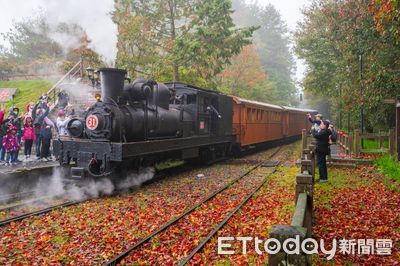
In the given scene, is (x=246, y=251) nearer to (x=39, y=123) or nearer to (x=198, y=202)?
(x=198, y=202)

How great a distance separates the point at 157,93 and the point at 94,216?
451 centimetres

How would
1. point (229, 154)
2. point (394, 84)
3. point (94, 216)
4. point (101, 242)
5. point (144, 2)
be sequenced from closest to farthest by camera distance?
point (101, 242), point (94, 216), point (394, 84), point (229, 154), point (144, 2)

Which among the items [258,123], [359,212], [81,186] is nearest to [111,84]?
[81,186]

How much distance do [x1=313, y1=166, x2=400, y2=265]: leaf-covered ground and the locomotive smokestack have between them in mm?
5548

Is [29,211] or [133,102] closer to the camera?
[29,211]

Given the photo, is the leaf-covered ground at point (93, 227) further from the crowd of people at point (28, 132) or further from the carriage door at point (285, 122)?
the carriage door at point (285, 122)

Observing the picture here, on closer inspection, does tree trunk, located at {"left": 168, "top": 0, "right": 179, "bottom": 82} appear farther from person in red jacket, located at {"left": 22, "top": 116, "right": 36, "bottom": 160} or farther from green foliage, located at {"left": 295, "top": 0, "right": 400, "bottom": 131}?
person in red jacket, located at {"left": 22, "top": 116, "right": 36, "bottom": 160}

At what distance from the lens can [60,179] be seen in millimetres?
10938

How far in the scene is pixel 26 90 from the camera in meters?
28.8

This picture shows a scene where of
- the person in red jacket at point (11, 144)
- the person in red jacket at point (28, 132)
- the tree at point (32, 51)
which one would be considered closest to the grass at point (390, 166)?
the person in red jacket at point (28, 132)

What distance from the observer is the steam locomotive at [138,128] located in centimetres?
945

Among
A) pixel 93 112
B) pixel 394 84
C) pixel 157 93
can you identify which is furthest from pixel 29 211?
pixel 394 84

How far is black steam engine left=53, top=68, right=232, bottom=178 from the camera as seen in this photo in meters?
9.41

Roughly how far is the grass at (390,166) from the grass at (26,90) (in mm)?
20968
